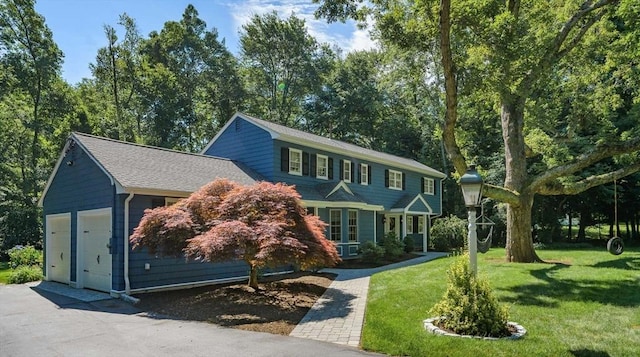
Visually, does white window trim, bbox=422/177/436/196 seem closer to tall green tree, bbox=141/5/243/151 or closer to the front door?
the front door

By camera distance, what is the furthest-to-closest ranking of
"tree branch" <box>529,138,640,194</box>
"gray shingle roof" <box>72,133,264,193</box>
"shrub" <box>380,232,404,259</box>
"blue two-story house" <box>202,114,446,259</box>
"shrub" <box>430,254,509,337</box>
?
"shrub" <box>380,232,404,259</box>
"blue two-story house" <box>202,114,446,259</box>
"gray shingle roof" <box>72,133,264,193</box>
"tree branch" <box>529,138,640,194</box>
"shrub" <box>430,254,509,337</box>

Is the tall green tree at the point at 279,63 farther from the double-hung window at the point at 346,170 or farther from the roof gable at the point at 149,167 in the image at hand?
the roof gable at the point at 149,167

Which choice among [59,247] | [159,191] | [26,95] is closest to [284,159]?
[159,191]

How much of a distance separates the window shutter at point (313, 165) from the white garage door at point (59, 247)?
948cm

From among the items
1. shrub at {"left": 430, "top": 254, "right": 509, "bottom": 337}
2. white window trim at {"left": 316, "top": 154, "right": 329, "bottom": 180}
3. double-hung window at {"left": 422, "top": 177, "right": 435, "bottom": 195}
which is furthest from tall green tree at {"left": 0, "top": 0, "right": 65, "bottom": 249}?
shrub at {"left": 430, "top": 254, "right": 509, "bottom": 337}

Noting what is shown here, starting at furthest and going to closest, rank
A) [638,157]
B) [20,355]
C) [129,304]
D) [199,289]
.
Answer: [638,157] → [199,289] → [129,304] → [20,355]

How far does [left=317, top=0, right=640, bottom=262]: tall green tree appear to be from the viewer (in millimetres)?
10586

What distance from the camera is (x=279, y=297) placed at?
36.1 ft

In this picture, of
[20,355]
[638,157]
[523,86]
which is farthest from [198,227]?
[638,157]

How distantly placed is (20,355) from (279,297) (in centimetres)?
567

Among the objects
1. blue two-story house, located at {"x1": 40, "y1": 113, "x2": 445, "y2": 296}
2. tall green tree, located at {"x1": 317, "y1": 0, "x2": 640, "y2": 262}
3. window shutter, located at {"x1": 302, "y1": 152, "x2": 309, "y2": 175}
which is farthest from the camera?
window shutter, located at {"x1": 302, "y1": 152, "x2": 309, "y2": 175}

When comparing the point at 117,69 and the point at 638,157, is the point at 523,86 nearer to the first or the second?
the point at 638,157

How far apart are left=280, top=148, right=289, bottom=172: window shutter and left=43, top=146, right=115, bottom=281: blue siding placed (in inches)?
278

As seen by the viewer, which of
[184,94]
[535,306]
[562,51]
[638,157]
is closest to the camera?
[535,306]
